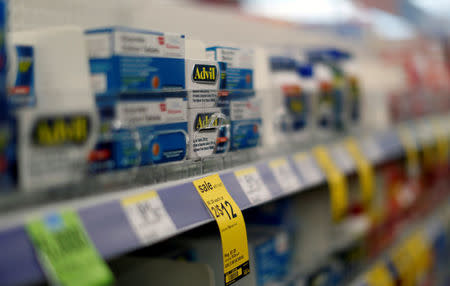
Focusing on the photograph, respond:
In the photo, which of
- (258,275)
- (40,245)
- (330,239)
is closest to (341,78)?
(330,239)

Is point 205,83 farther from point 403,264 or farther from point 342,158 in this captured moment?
point 403,264

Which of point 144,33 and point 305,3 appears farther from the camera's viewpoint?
point 305,3

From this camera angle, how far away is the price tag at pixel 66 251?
1.66 feet

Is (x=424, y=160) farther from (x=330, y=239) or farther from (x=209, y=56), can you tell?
(x=209, y=56)

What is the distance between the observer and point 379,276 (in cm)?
197

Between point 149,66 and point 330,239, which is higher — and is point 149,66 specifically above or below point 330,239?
above

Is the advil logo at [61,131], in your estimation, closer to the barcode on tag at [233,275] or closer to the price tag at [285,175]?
the barcode on tag at [233,275]

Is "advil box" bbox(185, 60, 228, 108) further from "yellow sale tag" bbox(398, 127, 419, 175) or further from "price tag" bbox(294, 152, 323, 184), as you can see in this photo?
"yellow sale tag" bbox(398, 127, 419, 175)

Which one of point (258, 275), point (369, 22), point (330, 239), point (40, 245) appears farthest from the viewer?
point (369, 22)

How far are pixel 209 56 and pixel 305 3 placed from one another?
211 centimetres

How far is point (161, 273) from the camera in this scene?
3.26ft

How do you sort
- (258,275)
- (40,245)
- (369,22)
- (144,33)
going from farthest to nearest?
(369,22) < (258,275) < (144,33) < (40,245)

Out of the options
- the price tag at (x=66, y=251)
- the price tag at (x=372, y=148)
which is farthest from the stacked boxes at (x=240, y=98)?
the price tag at (x=372, y=148)

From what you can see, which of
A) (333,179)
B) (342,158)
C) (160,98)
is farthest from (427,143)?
(160,98)
